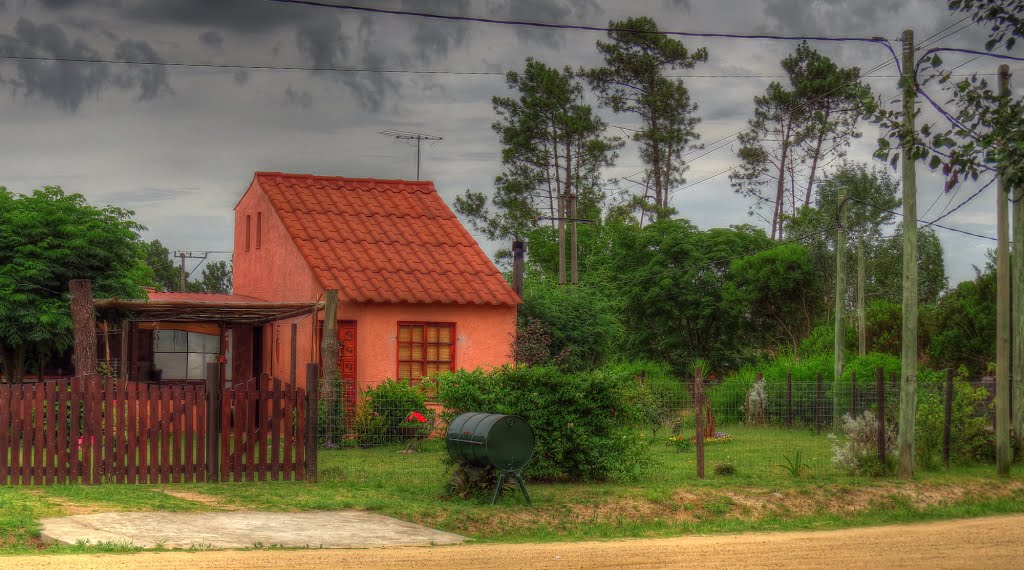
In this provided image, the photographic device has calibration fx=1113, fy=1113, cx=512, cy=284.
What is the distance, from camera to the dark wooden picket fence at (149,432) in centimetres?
1397

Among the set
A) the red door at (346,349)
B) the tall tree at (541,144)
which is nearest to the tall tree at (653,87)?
the tall tree at (541,144)

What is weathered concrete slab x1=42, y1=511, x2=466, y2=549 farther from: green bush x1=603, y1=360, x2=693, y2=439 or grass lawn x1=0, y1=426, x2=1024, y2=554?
green bush x1=603, y1=360, x2=693, y2=439

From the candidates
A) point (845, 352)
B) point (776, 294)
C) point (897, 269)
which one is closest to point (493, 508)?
point (845, 352)

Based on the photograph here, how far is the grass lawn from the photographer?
11.8 meters

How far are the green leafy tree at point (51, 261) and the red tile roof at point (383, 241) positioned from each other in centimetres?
376

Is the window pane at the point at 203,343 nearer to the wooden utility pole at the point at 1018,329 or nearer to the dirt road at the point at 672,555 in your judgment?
the wooden utility pole at the point at 1018,329

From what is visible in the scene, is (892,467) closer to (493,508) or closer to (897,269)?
(493,508)

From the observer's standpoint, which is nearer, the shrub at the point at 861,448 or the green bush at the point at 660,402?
the green bush at the point at 660,402

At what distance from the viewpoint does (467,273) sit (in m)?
24.5

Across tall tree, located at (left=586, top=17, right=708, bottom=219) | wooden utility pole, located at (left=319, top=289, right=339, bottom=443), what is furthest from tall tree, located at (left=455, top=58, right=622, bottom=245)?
wooden utility pole, located at (left=319, top=289, right=339, bottom=443)

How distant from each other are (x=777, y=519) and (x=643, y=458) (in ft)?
8.87

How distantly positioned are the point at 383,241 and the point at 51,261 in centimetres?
708

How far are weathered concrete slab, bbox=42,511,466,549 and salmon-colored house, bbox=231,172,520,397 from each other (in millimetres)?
9694

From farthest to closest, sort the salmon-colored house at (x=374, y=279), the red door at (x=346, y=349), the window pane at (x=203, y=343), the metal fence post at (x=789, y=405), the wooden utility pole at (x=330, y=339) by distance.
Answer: the window pane at (x=203, y=343)
the salmon-colored house at (x=374, y=279)
the red door at (x=346, y=349)
the wooden utility pole at (x=330, y=339)
the metal fence post at (x=789, y=405)
